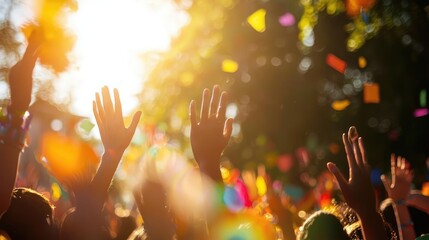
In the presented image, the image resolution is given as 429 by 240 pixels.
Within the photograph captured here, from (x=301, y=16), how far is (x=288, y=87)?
162 centimetres

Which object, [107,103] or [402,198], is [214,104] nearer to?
[107,103]

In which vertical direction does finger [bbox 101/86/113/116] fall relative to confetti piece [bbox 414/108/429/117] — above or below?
below

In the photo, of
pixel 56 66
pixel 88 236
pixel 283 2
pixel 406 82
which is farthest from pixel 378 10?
pixel 88 236

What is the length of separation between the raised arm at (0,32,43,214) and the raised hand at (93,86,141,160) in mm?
409

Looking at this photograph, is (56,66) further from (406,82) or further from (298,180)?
(406,82)

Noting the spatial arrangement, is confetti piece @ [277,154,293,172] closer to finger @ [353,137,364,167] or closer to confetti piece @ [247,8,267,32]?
confetti piece @ [247,8,267,32]

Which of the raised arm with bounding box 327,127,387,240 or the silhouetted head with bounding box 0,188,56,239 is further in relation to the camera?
the silhouetted head with bounding box 0,188,56,239

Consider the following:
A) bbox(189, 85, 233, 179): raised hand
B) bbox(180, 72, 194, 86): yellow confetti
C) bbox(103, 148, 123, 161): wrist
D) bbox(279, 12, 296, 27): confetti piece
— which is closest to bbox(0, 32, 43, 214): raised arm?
bbox(103, 148, 123, 161): wrist

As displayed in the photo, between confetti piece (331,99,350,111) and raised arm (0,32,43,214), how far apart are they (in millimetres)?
10557

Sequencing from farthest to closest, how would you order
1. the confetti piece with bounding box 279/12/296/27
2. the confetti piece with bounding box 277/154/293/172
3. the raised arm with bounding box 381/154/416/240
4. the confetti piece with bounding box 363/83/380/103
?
the confetti piece with bounding box 279/12/296/27 → the confetti piece with bounding box 277/154/293/172 → the confetti piece with bounding box 363/83/380/103 → the raised arm with bounding box 381/154/416/240

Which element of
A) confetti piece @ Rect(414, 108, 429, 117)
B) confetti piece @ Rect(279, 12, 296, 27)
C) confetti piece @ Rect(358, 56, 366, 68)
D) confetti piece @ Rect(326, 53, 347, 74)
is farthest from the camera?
confetti piece @ Rect(279, 12, 296, 27)

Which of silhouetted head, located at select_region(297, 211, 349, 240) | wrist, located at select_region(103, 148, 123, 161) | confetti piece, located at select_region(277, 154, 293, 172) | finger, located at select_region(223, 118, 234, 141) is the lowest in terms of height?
silhouetted head, located at select_region(297, 211, 349, 240)

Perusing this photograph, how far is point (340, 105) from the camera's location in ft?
40.5

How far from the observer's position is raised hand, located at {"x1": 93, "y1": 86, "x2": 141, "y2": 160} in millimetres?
2598
